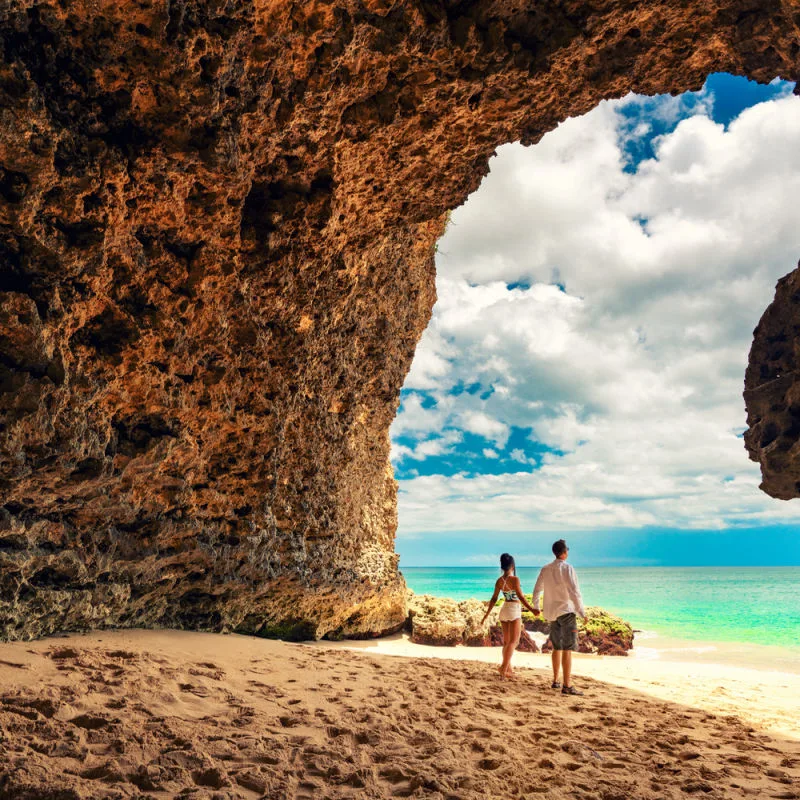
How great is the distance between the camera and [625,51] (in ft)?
20.9

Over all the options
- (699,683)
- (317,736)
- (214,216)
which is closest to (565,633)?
(699,683)

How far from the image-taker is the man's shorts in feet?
22.8

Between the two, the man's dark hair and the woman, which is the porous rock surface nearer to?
the woman

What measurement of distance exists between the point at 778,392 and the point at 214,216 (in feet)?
27.5

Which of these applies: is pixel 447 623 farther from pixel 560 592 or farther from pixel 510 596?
pixel 560 592

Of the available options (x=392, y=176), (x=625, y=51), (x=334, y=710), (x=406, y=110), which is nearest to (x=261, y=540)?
(x=334, y=710)

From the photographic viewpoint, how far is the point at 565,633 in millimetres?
6996

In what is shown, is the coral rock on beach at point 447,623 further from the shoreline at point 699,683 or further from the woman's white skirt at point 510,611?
the woman's white skirt at point 510,611

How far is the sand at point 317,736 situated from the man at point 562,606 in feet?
2.13

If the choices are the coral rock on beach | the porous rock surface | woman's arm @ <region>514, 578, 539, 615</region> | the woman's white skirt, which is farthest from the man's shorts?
the coral rock on beach

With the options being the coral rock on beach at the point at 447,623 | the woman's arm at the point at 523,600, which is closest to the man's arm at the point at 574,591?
the woman's arm at the point at 523,600

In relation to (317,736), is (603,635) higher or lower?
higher

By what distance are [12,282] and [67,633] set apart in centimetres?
365

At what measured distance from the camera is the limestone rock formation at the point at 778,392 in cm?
828
